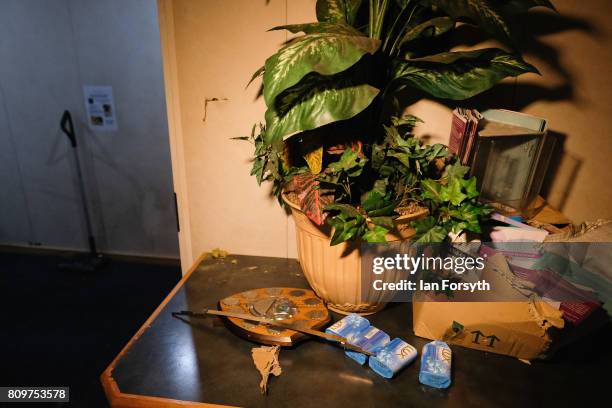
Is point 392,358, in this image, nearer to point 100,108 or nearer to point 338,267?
point 338,267

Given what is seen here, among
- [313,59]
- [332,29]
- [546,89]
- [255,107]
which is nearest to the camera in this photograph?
[313,59]

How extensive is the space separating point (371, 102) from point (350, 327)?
51cm

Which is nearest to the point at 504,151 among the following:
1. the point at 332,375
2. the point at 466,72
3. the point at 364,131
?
the point at 466,72

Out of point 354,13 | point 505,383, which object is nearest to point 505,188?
point 505,383

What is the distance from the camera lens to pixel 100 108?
8.58 feet

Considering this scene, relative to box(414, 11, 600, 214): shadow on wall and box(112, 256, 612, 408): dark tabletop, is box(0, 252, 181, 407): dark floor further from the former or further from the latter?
box(414, 11, 600, 214): shadow on wall

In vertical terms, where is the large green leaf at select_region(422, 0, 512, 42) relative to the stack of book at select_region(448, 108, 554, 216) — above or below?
above

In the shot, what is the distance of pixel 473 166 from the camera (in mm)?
975

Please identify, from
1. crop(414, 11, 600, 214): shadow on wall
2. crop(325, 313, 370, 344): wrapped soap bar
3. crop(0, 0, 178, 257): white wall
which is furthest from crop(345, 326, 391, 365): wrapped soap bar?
crop(0, 0, 178, 257): white wall

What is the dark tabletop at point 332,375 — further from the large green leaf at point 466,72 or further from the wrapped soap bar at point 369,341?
the large green leaf at point 466,72

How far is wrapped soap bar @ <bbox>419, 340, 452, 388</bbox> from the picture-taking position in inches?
30.5

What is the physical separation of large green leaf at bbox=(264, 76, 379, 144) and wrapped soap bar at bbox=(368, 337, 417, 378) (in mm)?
502

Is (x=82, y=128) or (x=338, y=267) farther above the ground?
(x=82, y=128)

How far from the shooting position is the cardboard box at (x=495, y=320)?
803 millimetres
